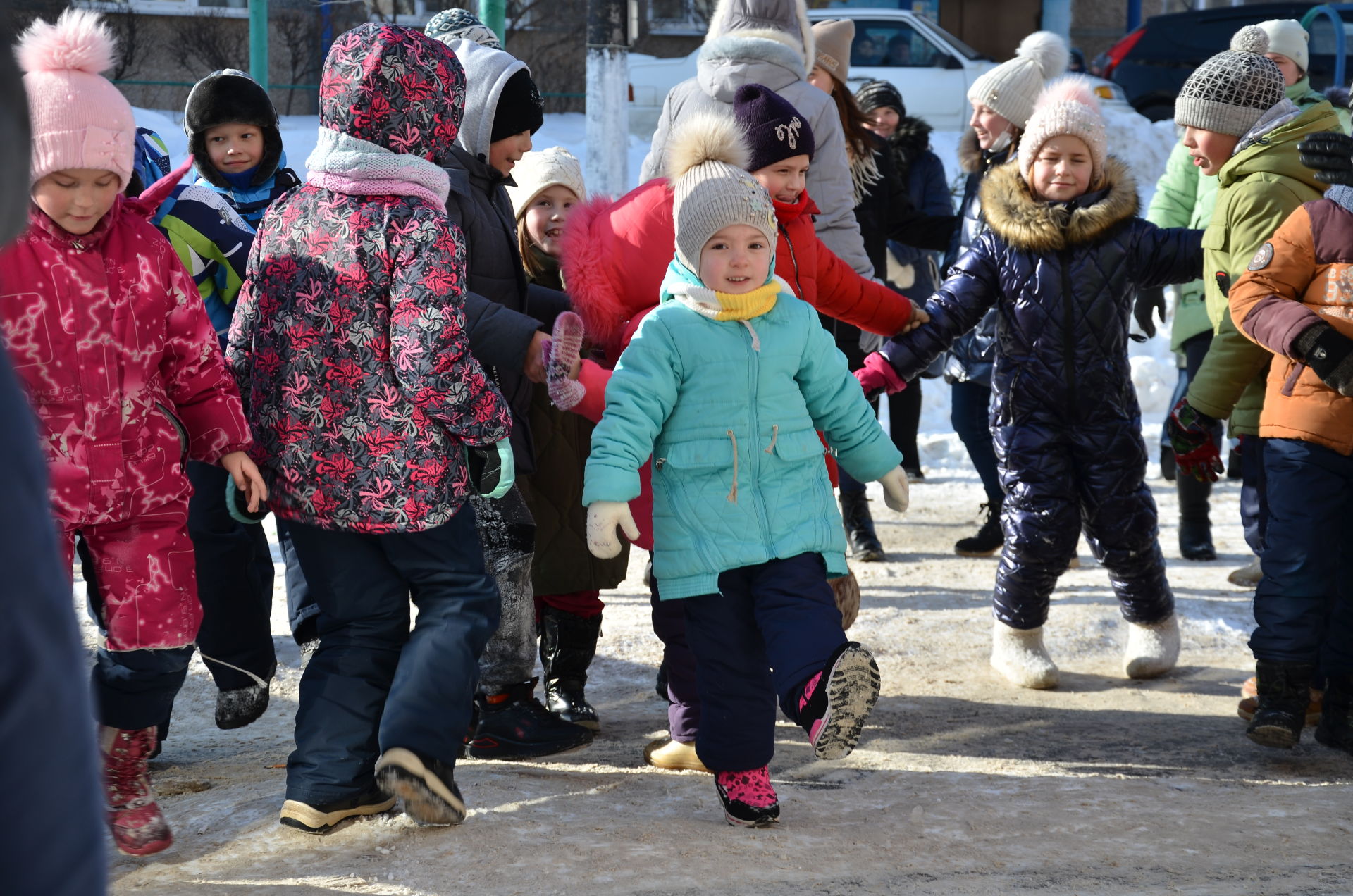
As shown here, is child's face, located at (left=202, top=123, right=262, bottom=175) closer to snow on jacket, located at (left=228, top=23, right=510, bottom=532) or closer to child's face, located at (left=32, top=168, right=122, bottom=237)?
snow on jacket, located at (left=228, top=23, right=510, bottom=532)

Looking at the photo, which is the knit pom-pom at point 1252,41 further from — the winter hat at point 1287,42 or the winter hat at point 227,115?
the winter hat at point 227,115

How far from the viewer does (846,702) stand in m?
3.13

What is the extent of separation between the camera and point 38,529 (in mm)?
959

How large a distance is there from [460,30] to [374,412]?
1.63 metres

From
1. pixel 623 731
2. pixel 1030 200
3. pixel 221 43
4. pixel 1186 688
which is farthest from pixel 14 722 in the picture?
pixel 221 43

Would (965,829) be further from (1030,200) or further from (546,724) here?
(1030,200)

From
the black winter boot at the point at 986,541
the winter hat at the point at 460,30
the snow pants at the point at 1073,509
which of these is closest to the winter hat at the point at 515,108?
the winter hat at the point at 460,30

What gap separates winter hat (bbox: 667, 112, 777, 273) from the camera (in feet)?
11.5

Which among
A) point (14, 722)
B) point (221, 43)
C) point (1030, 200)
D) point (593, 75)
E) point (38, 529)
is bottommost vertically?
point (14, 722)

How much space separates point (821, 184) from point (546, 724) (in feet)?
6.71

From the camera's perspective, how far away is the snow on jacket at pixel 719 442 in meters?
3.39

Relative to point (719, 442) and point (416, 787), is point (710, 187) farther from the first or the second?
point (416, 787)

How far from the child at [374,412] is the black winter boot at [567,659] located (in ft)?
3.21

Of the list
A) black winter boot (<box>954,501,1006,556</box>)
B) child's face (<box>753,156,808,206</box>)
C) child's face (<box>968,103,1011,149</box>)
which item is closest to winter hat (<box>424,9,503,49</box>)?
child's face (<box>753,156,808,206</box>)
